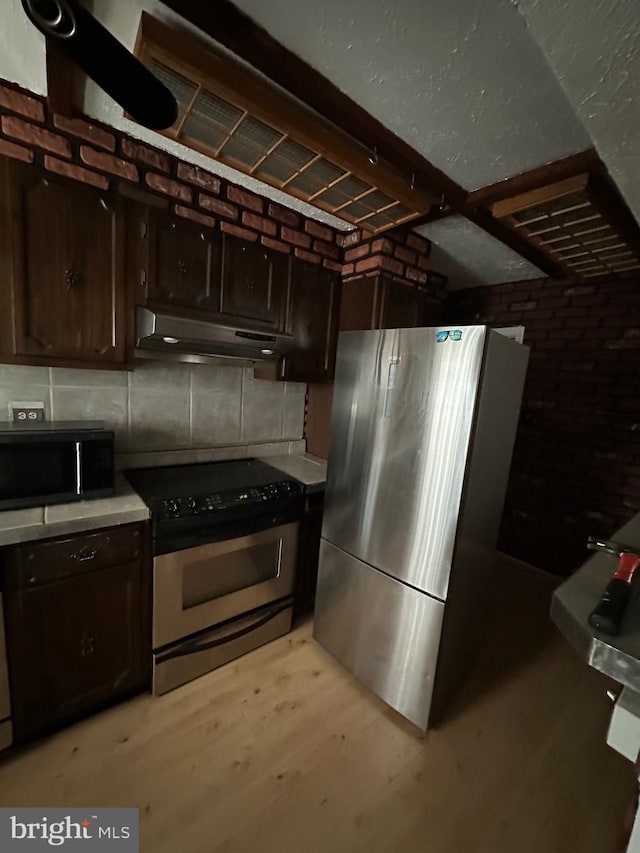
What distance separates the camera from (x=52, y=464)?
1329 mm

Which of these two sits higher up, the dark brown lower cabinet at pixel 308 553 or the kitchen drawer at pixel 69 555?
the kitchen drawer at pixel 69 555

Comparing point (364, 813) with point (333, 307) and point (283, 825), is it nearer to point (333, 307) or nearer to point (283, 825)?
point (283, 825)

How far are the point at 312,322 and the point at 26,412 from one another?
1499mm

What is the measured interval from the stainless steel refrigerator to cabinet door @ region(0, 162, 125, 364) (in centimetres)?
106

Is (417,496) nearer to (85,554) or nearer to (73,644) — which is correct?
(85,554)

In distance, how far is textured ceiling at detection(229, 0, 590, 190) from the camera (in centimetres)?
86

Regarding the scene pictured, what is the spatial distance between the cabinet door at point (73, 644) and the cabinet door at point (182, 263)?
3.95ft

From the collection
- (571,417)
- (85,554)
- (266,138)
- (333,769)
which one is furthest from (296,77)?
(571,417)

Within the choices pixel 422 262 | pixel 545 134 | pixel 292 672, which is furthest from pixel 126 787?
pixel 422 262

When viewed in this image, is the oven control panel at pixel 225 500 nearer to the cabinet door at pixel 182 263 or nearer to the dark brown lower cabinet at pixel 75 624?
the dark brown lower cabinet at pixel 75 624

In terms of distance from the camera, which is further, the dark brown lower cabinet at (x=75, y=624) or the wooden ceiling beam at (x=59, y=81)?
the dark brown lower cabinet at (x=75, y=624)

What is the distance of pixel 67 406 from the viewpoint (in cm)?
165

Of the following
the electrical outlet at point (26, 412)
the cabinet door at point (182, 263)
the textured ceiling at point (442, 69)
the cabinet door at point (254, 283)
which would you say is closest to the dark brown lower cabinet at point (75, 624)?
the electrical outlet at point (26, 412)

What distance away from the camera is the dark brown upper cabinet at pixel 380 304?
6.70 ft
